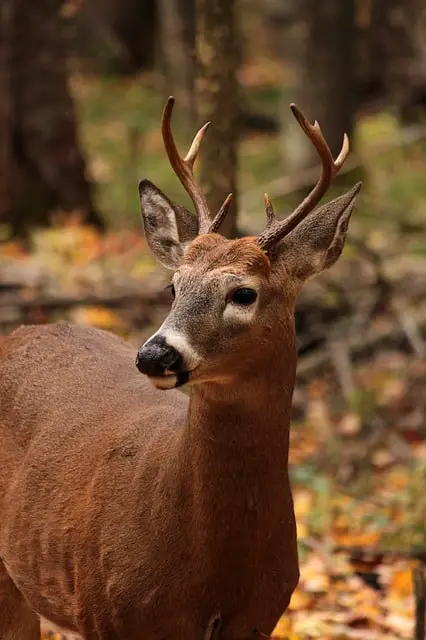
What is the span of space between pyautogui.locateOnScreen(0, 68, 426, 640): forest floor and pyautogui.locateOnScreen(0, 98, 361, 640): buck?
1600 mm

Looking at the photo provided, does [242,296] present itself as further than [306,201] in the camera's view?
No

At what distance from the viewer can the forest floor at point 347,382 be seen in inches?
238

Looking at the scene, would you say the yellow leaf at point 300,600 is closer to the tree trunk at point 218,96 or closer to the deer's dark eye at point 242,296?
the tree trunk at point 218,96

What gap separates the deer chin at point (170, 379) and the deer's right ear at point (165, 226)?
2.24ft

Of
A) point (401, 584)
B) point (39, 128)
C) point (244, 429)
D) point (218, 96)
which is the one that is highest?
point (218, 96)

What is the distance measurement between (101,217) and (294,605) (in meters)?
6.94

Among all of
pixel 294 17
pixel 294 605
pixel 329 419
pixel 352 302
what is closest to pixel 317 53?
pixel 294 17

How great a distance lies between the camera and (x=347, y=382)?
26.5 feet

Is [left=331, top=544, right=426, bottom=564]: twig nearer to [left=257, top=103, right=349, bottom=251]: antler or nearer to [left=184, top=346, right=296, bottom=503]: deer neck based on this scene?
[left=184, top=346, right=296, bottom=503]: deer neck

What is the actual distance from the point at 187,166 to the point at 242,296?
0.74 meters

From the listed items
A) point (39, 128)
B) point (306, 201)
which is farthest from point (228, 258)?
point (39, 128)

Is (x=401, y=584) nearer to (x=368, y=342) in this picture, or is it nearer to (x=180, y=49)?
(x=368, y=342)

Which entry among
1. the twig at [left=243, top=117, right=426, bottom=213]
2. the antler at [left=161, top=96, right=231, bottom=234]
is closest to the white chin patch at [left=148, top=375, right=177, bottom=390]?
the antler at [left=161, top=96, right=231, bottom=234]

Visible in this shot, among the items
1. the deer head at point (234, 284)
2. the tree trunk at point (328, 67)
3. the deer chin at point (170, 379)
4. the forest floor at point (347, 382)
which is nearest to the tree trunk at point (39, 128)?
the forest floor at point (347, 382)
